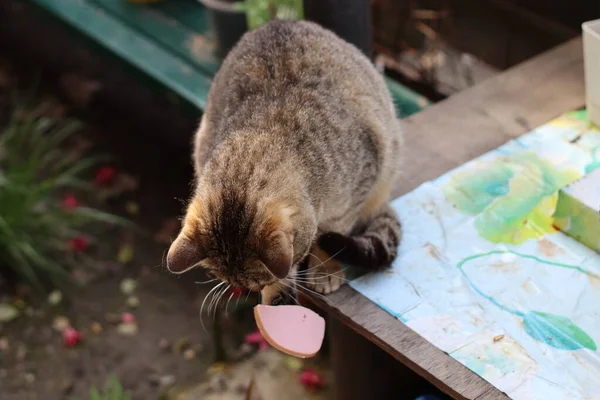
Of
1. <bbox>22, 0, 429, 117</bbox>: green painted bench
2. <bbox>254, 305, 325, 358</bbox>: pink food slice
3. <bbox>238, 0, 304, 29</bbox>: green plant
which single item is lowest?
<bbox>254, 305, 325, 358</bbox>: pink food slice

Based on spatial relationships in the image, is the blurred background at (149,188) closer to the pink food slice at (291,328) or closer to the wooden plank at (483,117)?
the wooden plank at (483,117)

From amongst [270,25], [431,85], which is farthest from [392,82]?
[270,25]

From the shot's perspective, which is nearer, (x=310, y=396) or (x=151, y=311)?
(x=310, y=396)

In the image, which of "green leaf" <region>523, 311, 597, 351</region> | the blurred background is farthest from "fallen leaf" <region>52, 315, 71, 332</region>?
"green leaf" <region>523, 311, 597, 351</region>

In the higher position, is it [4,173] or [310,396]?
[4,173]

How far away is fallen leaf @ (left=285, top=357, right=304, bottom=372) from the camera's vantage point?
2.41 m

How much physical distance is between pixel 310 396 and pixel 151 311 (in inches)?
28.1

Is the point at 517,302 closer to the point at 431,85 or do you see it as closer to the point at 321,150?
the point at 321,150

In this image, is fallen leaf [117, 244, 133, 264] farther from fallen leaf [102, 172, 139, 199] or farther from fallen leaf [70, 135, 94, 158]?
fallen leaf [70, 135, 94, 158]

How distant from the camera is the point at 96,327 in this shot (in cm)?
260

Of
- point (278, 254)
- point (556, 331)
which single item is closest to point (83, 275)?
point (278, 254)

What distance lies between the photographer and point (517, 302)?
5.06 feet

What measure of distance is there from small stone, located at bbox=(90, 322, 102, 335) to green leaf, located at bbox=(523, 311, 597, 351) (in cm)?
164

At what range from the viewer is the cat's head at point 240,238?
4.18 feet
